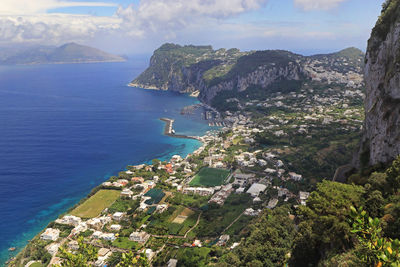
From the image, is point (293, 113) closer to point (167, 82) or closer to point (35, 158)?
point (35, 158)

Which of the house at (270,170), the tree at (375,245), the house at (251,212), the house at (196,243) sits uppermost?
the tree at (375,245)

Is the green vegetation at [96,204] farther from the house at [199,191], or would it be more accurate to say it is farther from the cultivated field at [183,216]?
the cultivated field at [183,216]

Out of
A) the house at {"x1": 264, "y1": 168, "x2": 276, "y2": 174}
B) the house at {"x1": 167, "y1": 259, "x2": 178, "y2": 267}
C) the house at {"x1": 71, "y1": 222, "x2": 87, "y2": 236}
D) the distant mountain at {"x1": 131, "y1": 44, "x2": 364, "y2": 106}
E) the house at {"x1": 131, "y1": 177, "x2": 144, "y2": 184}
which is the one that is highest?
the distant mountain at {"x1": 131, "y1": 44, "x2": 364, "y2": 106}

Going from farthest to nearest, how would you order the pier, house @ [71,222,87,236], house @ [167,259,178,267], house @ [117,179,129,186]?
the pier → house @ [117,179,129,186] → house @ [71,222,87,236] → house @ [167,259,178,267]

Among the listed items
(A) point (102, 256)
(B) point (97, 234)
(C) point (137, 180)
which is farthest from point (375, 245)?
(C) point (137, 180)

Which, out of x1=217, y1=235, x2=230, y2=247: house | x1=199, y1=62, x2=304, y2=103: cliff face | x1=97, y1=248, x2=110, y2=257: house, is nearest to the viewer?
x1=97, y1=248, x2=110, y2=257: house

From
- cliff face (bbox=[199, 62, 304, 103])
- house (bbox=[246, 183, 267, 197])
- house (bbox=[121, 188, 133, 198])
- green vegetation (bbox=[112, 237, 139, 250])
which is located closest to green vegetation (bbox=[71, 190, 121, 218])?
house (bbox=[121, 188, 133, 198])

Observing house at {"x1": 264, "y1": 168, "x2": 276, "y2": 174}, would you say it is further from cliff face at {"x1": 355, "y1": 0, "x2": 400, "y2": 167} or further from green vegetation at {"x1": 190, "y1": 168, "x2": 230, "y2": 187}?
cliff face at {"x1": 355, "y1": 0, "x2": 400, "y2": 167}

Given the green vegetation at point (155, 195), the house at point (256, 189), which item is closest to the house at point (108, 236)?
the green vegetation at point (155, 195)
